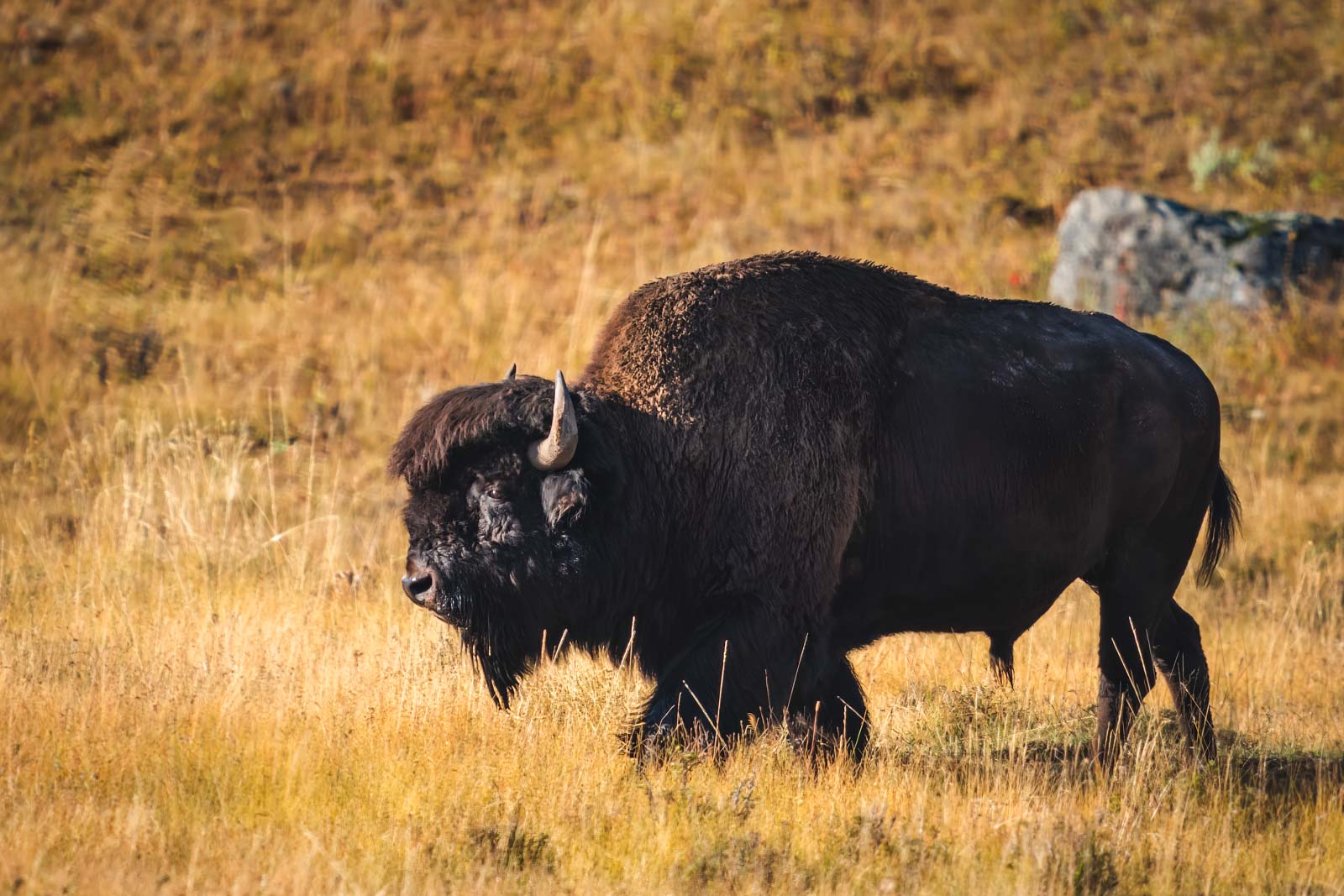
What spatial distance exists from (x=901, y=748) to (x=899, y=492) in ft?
3.76

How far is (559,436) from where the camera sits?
17.0 feet

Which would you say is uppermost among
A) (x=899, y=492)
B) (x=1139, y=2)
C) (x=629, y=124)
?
(x=1139, y=2)

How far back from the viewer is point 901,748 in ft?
19.7

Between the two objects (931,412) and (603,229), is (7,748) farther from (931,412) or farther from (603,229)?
(603,229)

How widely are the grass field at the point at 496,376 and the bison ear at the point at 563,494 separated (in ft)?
2.82

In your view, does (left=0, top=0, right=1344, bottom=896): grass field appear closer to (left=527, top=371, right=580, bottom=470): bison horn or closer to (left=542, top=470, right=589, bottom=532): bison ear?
(left=542, top=470, right=589, bottom=532): bison ear

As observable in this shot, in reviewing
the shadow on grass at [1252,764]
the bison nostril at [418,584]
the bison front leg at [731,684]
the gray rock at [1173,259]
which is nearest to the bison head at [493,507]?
the bison nostril at [418,584]

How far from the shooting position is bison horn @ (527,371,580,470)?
5.14 m

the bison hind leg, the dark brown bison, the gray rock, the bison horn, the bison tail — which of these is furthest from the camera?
the gray rock

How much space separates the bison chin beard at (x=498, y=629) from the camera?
5.24 metres

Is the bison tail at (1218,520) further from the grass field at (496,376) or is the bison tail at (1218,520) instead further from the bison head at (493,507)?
the bison head at (493,507)

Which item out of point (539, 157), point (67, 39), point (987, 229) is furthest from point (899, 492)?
point (67, 39)

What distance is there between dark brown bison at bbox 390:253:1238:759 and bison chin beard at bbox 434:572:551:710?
0.03ft

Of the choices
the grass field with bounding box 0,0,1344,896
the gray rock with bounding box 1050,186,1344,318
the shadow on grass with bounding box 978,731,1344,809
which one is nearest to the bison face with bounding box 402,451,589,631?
the grass field with bounding box 0,0,1344,896
